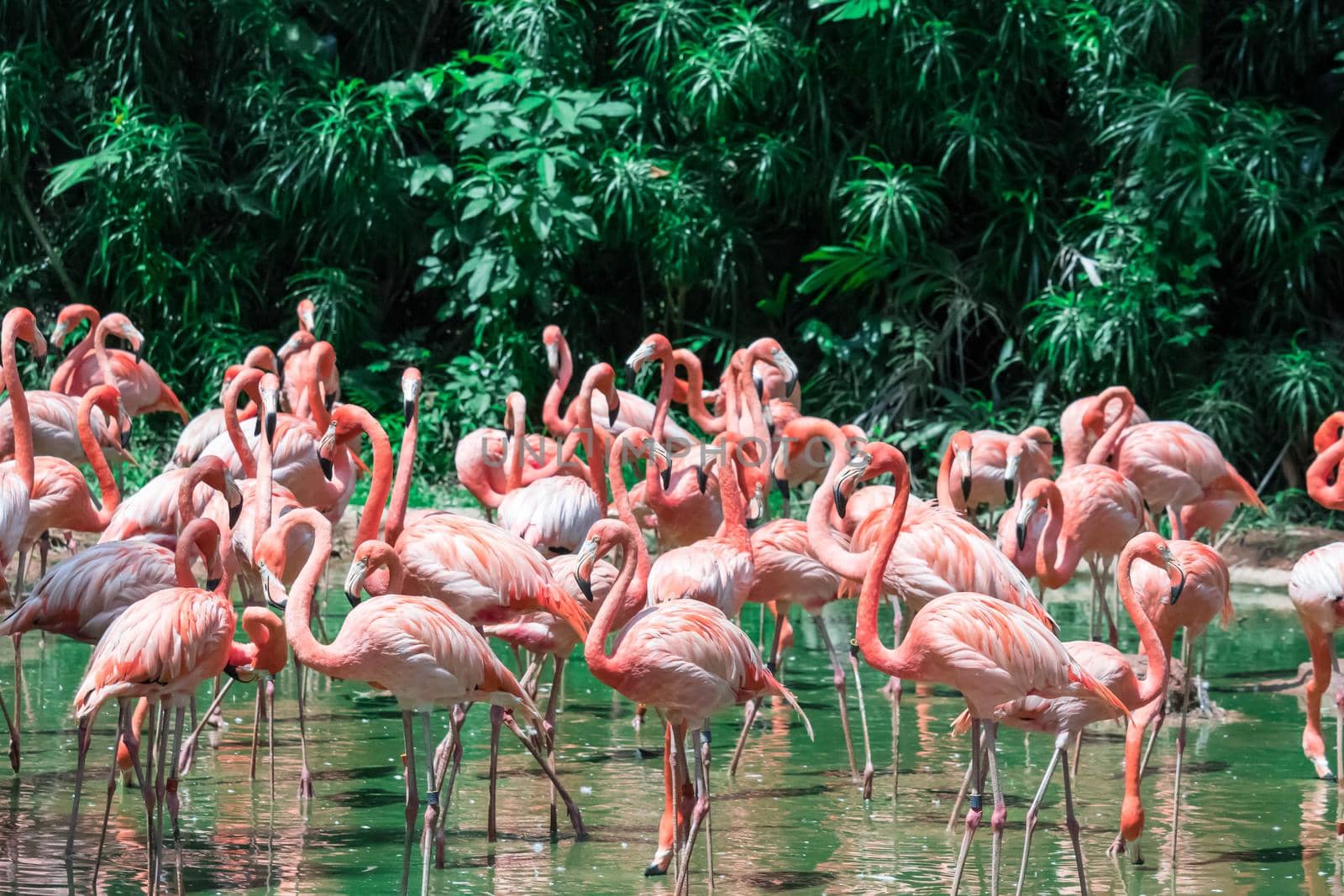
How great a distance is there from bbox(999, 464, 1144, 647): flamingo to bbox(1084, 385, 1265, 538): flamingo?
29.8 inches

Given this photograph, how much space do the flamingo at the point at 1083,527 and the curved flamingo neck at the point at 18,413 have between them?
324 cm

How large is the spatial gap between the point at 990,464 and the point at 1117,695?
127 inches

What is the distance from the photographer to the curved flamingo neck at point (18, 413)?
535 cm

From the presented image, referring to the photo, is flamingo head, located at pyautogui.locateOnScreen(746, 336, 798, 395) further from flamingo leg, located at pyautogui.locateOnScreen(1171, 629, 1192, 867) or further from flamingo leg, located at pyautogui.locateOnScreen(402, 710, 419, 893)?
flamingo leg, located at pyautogui.locateOnScreen(402, 710, 419, 893)

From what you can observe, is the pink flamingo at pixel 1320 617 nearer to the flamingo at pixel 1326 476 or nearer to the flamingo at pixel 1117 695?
the flamingo at pixel 1117 695

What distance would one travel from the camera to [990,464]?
741cm

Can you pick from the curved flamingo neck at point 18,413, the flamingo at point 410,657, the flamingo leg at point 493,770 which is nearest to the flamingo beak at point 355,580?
the flamingo at point 410,657

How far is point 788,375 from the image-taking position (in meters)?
7.61

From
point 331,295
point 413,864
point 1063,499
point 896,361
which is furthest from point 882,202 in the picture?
point 413,864

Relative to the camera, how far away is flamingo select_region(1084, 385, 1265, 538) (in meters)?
6.94

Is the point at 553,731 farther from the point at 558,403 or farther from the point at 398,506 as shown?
the point at 558,403

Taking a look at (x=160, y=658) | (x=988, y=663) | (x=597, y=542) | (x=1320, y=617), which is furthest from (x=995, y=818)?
(x=160, y=658)

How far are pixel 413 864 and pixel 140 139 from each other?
7.51 meters

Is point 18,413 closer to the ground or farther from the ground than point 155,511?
farther from the ground
